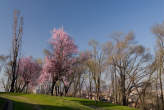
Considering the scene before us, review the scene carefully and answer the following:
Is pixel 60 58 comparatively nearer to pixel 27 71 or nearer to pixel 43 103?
pixel 43 103

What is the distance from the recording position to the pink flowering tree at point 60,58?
2266cm

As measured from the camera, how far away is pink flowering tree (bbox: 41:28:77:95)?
74.3 ft

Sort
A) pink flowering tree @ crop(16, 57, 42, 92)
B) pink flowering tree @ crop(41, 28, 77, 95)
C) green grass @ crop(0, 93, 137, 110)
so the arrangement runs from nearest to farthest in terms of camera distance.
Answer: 1. green grass @ crop(0, 93, 137, 110)
2. pink flowering tree @ crop(41, 28, 77, 95)
3. pink flowering tree @ crop(16, 57, 42, 92)

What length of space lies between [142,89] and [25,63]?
1236 inches

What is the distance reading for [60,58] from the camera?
2309cm

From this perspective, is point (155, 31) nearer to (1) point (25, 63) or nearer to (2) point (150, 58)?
(2) point (150, 58)

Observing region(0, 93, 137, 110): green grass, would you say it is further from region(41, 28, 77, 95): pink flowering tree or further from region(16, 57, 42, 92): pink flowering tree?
region(16, 57, 42, 92): pink flowering tree

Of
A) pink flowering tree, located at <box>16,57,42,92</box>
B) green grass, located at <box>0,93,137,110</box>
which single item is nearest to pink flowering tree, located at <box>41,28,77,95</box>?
green grass, located at <box>0,93,137,110</box>

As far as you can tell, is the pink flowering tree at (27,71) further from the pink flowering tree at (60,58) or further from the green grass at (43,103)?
the green grass at (43,103)

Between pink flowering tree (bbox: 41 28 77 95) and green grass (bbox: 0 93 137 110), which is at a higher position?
pink flowering tree (bbox: 41 28 77 95)

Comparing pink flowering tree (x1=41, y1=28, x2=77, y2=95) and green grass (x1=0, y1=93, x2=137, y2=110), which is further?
pink flowering tree (x1=41, y1=28, x2=77, y2=95)

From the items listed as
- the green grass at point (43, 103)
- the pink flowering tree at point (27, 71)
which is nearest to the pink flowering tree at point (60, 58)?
the green grass at point (43, 103)

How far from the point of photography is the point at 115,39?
29.6 m

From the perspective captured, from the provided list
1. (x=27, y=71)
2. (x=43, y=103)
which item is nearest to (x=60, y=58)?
(x=43, y=103)
